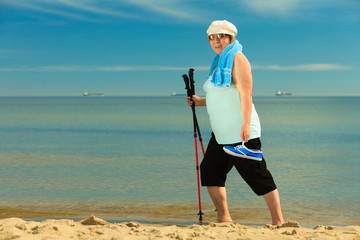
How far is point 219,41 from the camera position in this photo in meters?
3.99

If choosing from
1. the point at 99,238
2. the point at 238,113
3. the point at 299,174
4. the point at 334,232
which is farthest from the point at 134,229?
the point at 299,174

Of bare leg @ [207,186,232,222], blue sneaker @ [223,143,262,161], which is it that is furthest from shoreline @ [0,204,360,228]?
blue sneaker @ [223,143,262,161]

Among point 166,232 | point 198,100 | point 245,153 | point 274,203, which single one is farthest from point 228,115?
point 166,232

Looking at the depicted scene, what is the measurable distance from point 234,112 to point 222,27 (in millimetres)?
772

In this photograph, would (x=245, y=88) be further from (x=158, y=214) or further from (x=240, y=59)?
(x=158, y=214)

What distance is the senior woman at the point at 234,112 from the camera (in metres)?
3.71

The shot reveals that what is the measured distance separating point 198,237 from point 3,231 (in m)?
1.69

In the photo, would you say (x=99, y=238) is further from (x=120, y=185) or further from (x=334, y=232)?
(x=120, y=185)

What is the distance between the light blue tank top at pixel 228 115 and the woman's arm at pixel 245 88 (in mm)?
116

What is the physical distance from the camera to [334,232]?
3.92m

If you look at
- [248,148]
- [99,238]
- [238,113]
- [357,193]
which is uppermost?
[238,113]

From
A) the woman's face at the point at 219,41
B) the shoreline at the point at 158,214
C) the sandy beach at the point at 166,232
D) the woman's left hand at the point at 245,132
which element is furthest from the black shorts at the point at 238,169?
the shoreline at the point at 158,214

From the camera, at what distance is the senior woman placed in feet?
12.2

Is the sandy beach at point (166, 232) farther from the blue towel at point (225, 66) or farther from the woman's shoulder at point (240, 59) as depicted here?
the woman's shoulder at point (240, 59)
